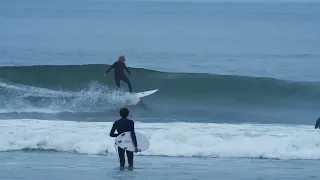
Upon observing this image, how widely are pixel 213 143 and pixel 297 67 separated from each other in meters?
24.6

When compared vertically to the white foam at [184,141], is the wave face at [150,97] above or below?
above

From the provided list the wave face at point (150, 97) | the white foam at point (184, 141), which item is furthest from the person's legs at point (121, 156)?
the wave face at point (150, 97)

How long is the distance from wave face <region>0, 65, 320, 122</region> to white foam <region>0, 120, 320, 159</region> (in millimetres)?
4124

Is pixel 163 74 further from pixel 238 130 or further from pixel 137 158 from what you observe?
pixel 137 158

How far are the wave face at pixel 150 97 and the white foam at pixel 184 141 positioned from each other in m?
4.12

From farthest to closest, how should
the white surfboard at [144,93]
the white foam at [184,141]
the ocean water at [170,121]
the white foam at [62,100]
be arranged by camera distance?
the white surfboard at [144,93]
the white foam at [62,100]
the white foam at [184,141]
the ocean water at [170,121]

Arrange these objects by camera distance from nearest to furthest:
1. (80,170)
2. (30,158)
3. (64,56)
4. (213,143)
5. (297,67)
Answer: (80,170)
(30,158)
(213,143)
(297,67)
(64,56)

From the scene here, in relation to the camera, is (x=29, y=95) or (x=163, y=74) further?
(x=163, y=74)

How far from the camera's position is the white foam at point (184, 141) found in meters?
14.3

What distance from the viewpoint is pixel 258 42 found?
2409 inches

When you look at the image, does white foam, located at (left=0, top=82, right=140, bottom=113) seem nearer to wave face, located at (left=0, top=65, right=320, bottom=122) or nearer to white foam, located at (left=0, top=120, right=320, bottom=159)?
wave face, located at (left=0, top=65, right=320, bottom=122)

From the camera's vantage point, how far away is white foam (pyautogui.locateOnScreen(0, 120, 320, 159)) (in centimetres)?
1427

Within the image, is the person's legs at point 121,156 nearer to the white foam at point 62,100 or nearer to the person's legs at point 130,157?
the person's legs at point 130,157

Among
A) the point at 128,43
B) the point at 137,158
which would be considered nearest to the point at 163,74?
the point at 137,158
